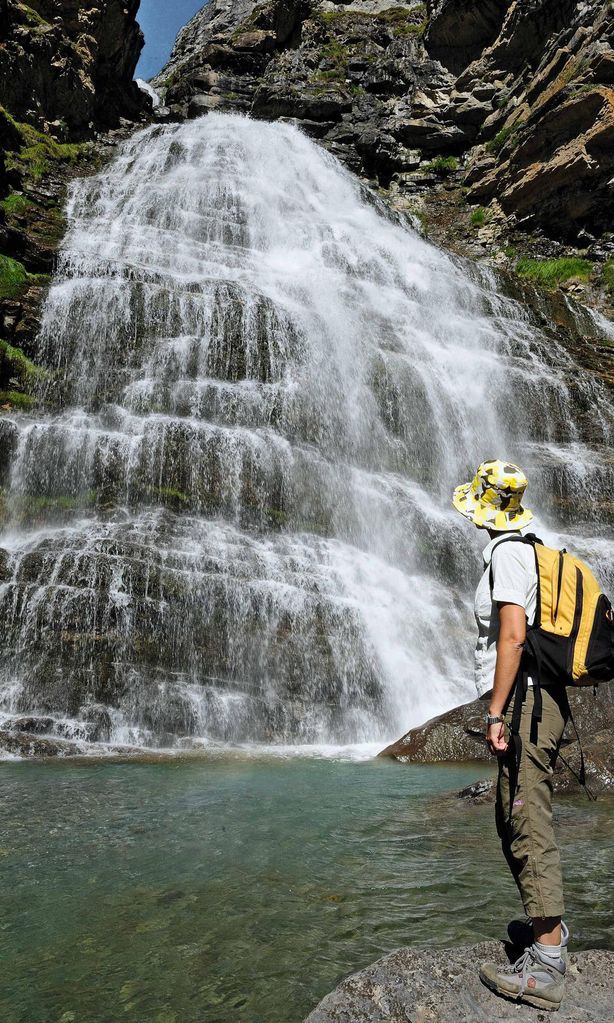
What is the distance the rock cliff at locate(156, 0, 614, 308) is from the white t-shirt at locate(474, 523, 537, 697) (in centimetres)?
3341

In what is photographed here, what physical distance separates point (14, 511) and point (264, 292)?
39.4 feet

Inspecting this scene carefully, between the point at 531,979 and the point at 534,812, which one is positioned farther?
the point at 534,812

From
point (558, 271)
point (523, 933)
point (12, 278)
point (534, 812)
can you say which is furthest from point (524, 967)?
point (558, 271)

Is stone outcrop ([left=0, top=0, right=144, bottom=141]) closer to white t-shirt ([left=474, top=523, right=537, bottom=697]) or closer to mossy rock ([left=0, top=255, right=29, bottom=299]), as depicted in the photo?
mossy rock ([left=0, top=255, right=29, bottom=299])

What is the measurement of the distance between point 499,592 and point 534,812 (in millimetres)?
957

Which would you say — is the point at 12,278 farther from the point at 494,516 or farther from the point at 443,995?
the point at 443,995

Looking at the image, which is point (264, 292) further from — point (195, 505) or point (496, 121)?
point (496, 121)

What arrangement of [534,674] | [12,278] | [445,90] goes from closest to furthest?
1. [534,674]
2. [12,278]
3. [445,90]

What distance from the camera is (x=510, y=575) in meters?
3.21

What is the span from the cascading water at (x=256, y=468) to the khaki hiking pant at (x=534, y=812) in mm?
9246

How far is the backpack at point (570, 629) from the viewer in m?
3.10

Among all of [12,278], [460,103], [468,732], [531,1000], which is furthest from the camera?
[460,103]

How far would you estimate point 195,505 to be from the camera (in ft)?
51.5

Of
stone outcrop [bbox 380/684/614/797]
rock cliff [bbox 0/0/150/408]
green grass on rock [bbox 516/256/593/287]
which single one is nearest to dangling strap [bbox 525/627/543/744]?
stone outcrop [bbox 380/684/614/797]
